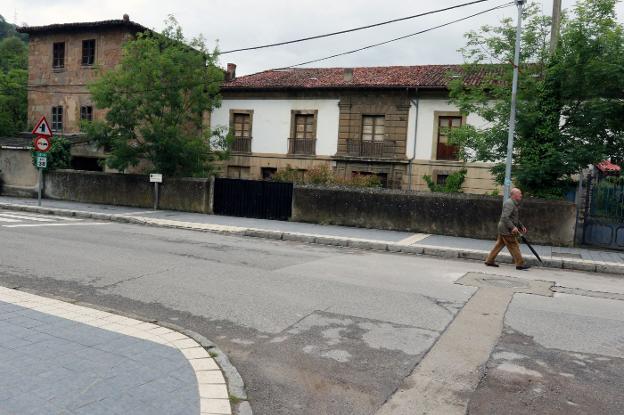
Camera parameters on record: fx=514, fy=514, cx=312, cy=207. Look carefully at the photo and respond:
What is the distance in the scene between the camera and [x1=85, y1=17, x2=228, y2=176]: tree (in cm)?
1956

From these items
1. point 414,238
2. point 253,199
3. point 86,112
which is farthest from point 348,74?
point 414,238

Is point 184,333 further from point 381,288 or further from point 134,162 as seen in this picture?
Result: point 134,162

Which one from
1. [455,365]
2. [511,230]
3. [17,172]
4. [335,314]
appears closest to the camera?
[455,365]

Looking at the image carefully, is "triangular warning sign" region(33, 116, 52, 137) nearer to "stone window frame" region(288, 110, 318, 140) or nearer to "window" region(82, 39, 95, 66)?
"window" region(82, 39, 95, 66)

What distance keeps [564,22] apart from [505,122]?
308cm

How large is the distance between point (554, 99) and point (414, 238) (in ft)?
18.2

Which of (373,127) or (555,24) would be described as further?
(373,127)

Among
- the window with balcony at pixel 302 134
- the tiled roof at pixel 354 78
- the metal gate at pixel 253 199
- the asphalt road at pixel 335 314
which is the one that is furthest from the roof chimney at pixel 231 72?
the asphalt road at pixel 335 314

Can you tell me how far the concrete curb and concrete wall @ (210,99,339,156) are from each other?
12519 millimetres

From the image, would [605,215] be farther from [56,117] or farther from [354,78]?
[56,117]

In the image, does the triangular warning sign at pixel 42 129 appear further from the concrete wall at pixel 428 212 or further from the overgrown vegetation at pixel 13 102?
the overgrown vegetation at pixel 13 102

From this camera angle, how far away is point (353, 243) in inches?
535

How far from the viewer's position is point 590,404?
160 inches

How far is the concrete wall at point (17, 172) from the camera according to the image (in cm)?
→ 2378
